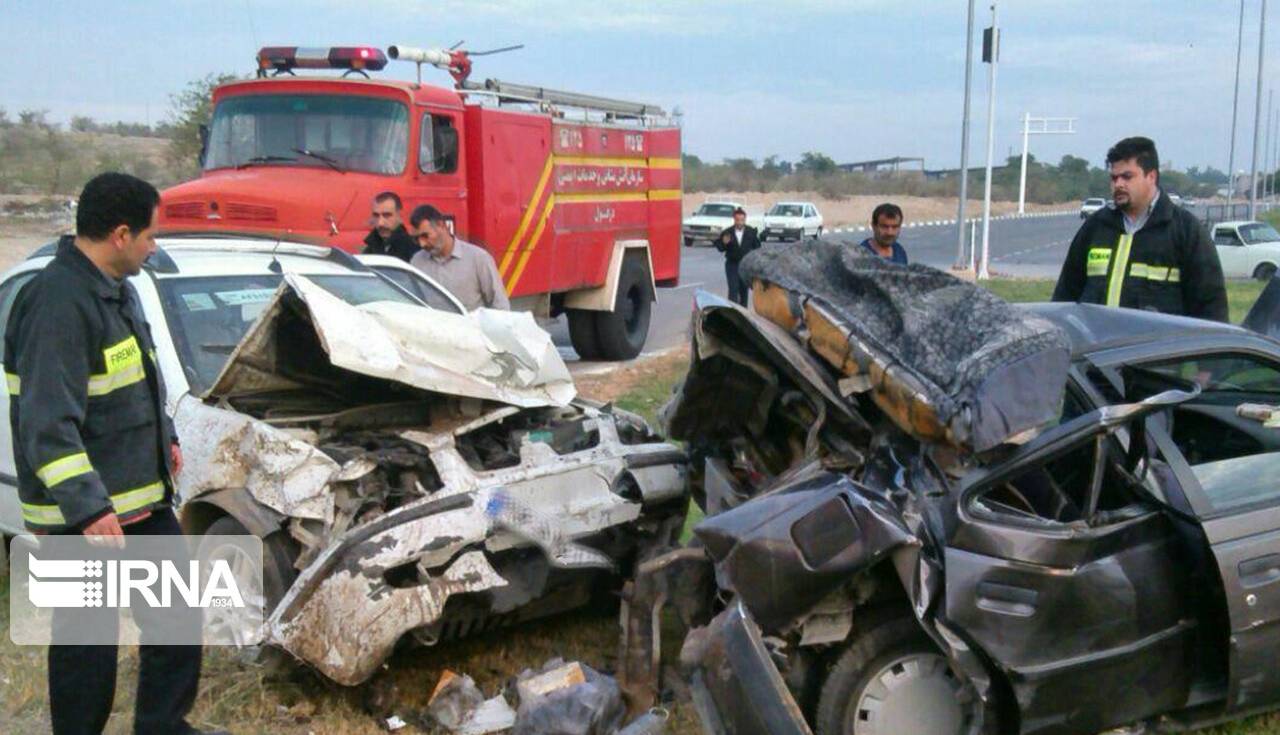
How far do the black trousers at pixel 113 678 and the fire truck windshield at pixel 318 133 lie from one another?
6.40m

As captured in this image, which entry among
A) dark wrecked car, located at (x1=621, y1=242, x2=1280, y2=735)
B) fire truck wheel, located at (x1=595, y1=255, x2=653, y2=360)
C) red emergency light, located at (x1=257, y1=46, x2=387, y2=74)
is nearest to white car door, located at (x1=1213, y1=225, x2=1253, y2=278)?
fire truck wheel, located at (x1=595, y1=255, x2=653, y2=360)

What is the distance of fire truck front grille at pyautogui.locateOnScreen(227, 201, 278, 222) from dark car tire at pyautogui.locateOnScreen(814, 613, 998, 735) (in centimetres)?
672

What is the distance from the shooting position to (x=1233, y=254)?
26.8 meters

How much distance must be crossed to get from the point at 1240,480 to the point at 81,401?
3.60 meters

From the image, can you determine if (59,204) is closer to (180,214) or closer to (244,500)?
(180,214)

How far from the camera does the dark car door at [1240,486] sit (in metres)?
3.64

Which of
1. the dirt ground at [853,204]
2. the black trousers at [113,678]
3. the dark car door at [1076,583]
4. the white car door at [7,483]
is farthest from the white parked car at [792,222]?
the black trousers at [113,678]

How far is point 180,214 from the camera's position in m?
9.41

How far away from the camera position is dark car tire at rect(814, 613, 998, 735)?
3.66m

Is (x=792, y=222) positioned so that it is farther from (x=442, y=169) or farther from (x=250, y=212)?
(x=250, y=212)

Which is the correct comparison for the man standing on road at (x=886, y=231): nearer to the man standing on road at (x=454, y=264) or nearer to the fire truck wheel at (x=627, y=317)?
the man standing on road at (x=454, y=264)

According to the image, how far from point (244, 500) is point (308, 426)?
0.59m

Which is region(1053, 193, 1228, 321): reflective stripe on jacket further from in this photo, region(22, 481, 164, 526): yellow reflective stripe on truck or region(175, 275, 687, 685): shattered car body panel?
region(22, 481, 164, 526): yellow reflective stripe on truck

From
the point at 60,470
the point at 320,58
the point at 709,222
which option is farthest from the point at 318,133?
the point at 709,222
